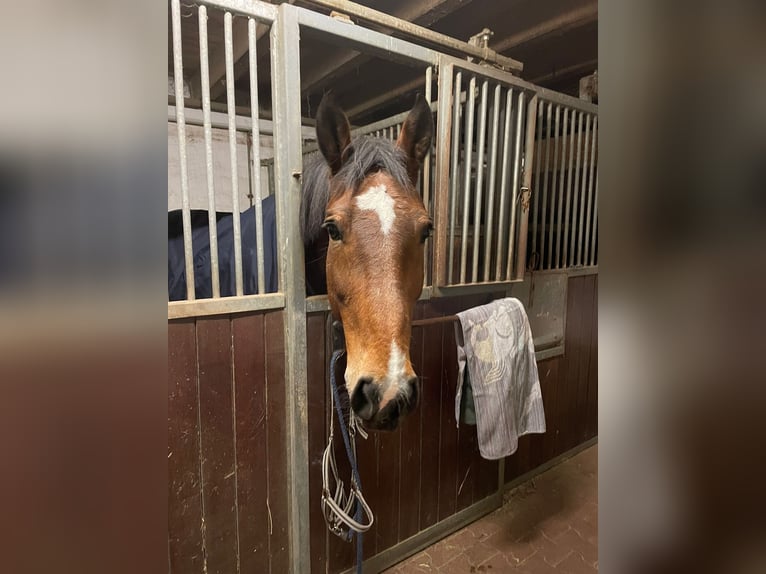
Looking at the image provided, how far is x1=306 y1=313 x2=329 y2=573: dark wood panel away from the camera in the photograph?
3.50 ft

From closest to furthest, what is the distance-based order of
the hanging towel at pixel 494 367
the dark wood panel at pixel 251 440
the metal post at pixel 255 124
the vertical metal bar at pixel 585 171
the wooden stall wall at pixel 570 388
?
the metal post at pixel 255 124 < the dark wood panel at pixel 251 440 < the hanging towel at pixel 494 367 < the vertical metal bar at pixel 585 171 < the wooden stall wall at pixel 570 388

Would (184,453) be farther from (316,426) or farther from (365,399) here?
(365,399)

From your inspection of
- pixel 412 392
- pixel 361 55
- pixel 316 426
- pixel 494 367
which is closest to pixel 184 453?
pixel 316 426

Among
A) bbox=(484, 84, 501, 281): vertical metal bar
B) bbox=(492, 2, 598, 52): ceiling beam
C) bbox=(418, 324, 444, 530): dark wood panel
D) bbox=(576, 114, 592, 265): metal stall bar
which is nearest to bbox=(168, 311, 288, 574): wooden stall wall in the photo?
bbox=(418, 324, 444, 530): dark wood panel

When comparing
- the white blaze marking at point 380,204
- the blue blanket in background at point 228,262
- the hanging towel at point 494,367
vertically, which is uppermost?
the white blaze marking at point 380,204

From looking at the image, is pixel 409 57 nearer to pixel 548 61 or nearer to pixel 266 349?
pixel 266 349

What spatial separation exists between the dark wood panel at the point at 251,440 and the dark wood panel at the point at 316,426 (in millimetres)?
136

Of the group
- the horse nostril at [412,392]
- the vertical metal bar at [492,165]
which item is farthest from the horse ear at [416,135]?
the horse nostril at [412,392]

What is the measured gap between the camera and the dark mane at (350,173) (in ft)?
2.81

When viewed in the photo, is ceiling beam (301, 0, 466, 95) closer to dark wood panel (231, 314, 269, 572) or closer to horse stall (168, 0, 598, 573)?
horse stall (168, 0, 598, 573)

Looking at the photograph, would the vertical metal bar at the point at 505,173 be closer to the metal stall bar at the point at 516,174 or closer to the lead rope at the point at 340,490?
the metal stall bar at the point at 516,174

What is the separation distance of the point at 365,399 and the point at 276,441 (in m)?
0.42

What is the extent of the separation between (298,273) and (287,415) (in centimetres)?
40
